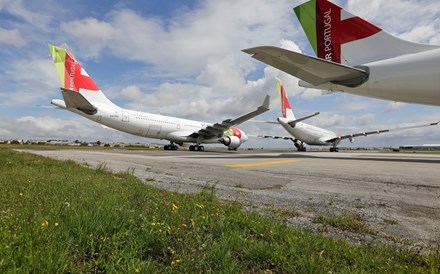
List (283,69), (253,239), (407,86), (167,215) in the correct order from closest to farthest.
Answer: (253,239), (167,215), (407,86), (283,69)

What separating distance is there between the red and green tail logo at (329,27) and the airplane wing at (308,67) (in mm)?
1923

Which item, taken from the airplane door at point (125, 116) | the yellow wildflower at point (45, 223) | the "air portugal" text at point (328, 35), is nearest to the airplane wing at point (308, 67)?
the "air portugal" text at point (328, 35)

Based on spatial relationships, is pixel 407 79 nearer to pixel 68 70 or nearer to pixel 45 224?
pixel 45 224

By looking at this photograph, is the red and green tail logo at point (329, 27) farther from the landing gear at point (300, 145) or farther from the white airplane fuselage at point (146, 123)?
the landing gear at point (300, 145)

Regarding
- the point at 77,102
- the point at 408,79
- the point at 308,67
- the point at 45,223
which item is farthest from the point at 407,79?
the point at 77,102

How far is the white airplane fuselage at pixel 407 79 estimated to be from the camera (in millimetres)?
12672

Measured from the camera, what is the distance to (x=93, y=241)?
7.74 feet

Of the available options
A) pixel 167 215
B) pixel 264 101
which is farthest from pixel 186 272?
pixel 264 101

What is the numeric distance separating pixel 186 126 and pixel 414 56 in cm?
2691

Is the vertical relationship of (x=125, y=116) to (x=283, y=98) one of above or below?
below

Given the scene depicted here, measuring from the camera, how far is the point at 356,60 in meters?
15.8

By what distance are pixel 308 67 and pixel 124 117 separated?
2172 centimetres

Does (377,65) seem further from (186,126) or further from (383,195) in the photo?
(186,126)

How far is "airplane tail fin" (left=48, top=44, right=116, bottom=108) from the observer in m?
26.8
